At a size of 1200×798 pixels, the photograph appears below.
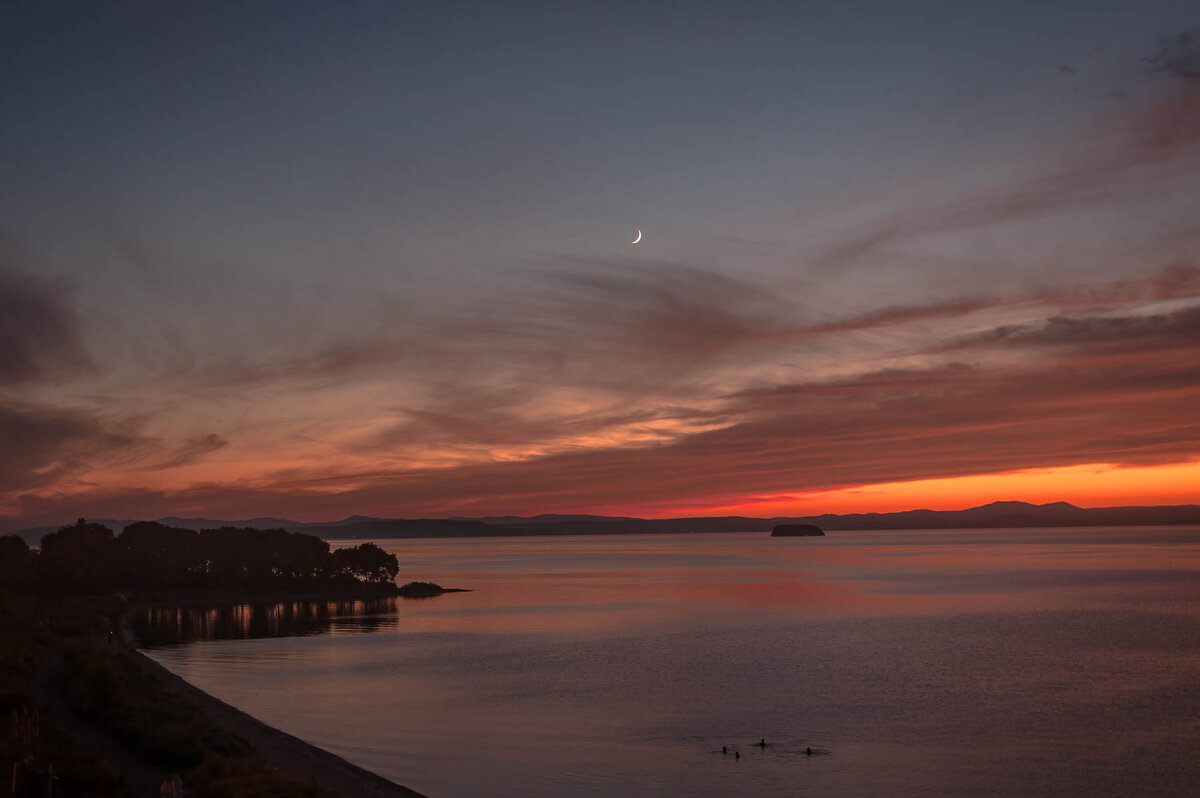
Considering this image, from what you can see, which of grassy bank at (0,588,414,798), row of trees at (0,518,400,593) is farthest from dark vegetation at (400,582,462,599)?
grassy bank at (0,588,414,798)

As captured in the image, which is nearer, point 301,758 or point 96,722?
point 96,722

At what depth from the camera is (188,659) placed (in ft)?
240

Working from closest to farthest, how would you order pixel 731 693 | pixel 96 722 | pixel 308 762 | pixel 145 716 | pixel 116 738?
1. pixel 116 738
2. pixel 145 716
3. pixel 96 722
4. pixel 308 762
5. pixel 731 693

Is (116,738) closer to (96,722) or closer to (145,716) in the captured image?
(145,716)

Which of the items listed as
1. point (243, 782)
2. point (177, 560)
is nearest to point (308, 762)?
point (243, 782)

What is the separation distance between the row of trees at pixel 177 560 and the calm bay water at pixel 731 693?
20771mm

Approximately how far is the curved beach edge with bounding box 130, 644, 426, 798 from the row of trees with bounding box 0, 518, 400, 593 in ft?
292

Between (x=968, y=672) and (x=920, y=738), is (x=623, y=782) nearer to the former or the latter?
(x=920, y=738)

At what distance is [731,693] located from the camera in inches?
2283

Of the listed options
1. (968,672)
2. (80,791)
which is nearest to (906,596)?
(968,672)

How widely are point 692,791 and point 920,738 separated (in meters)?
15.8

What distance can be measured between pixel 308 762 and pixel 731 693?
29.8 m

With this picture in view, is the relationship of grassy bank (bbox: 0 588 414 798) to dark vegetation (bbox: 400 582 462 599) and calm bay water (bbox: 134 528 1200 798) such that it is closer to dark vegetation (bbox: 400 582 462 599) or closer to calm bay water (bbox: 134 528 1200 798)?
calm bay water (bbox: 134 528 1200 798)

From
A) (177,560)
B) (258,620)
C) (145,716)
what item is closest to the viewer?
(145,716)
